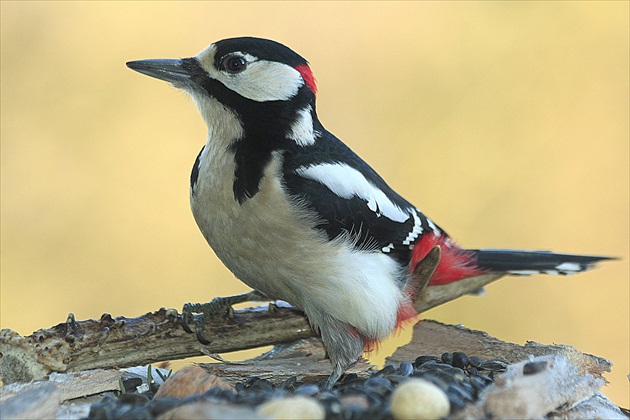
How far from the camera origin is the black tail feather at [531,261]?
396cm

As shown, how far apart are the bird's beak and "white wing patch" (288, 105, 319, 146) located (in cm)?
45

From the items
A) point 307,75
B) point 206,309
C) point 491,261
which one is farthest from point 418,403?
point 491,261

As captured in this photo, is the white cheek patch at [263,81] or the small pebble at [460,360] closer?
the small pebble at [460,360]

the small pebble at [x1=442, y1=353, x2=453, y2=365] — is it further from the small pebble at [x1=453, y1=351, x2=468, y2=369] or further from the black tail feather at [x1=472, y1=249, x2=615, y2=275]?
the black tail feather at [x1=472, y1=249, x2=615, y2=275]

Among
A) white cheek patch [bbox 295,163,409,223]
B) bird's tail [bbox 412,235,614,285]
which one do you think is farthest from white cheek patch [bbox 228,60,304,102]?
bird's tail [bbox 412,235,614,285]

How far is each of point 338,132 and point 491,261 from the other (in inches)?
76.4

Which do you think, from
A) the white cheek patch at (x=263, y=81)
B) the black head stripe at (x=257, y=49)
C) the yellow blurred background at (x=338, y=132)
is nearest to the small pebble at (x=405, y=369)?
the white cheek patch at (x=263, y=81)

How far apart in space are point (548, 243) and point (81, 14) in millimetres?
3242

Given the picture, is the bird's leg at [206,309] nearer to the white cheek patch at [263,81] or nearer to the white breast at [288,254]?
the white breast at [288,254]

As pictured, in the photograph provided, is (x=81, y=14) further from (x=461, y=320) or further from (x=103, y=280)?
(x=461, y=320)

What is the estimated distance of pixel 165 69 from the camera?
3.53m

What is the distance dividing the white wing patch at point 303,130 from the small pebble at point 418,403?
1.39 metres

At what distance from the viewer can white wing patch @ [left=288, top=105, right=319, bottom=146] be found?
11.5ft

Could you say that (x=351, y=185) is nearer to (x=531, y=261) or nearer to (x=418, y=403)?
(x=531, y=261)
